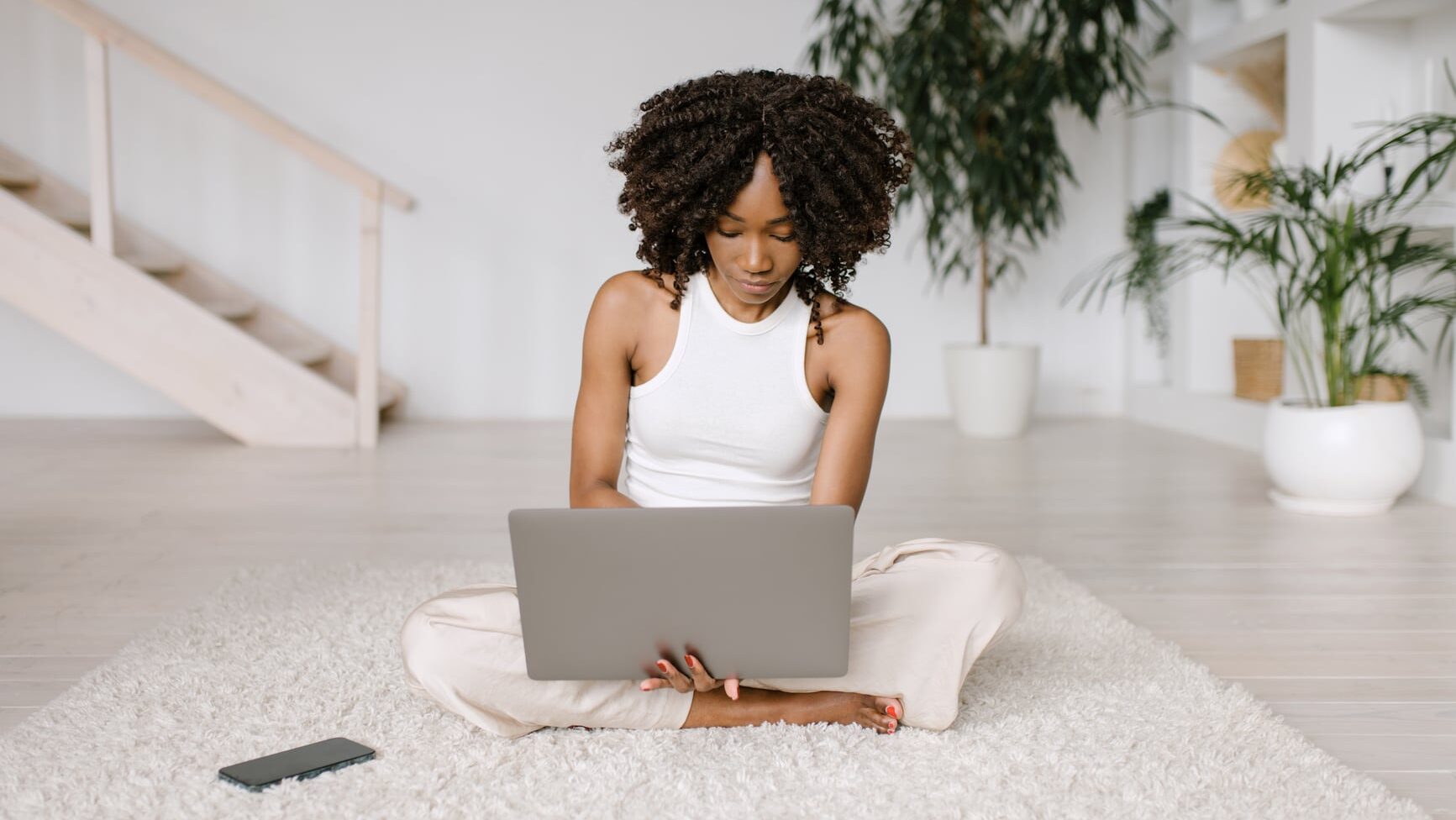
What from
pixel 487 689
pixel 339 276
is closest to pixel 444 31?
pixel 339 276

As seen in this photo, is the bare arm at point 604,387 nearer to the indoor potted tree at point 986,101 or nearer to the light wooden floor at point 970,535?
the light wooden floor at point 970,535

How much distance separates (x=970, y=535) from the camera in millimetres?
3070

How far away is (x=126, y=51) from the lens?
425cm

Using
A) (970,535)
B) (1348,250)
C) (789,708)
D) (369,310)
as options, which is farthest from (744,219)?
(369,310)

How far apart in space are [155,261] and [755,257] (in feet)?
12.5

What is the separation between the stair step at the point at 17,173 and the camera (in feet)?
15.4

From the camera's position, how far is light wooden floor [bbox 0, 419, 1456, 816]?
1.96m

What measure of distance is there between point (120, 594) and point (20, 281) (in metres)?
2.35

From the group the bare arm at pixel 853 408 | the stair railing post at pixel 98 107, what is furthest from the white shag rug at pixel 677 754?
the stair railing post at pixel 98 107

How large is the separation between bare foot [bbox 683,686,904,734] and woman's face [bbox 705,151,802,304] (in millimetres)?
508

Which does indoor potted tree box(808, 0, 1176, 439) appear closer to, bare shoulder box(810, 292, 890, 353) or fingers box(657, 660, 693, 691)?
bare shoulder box(810, 292, 890, 353)

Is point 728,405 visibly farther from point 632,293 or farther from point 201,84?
point 201,84

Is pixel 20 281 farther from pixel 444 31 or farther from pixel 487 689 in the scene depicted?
pixel 487 689

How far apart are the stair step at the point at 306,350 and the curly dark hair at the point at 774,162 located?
3357mm
